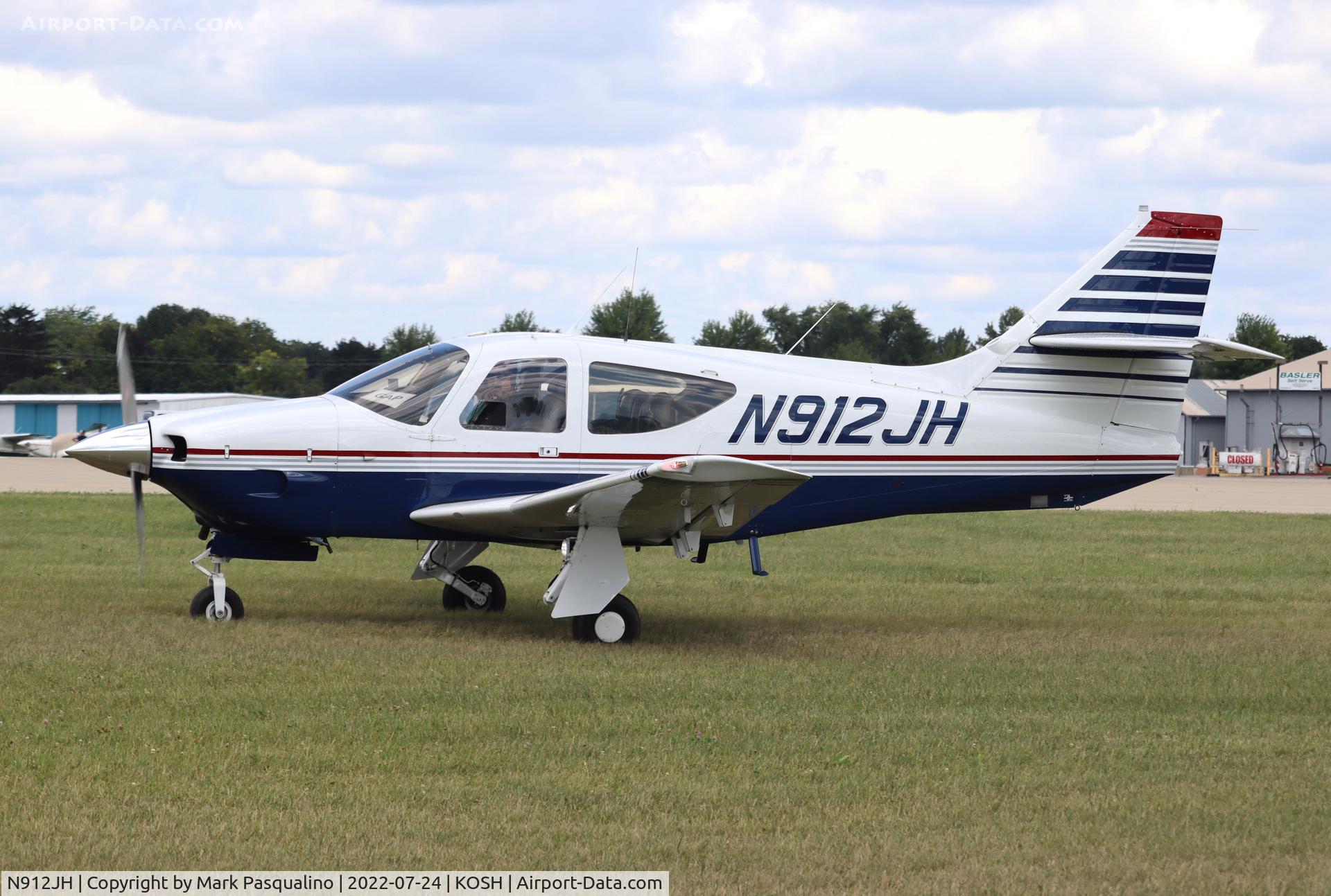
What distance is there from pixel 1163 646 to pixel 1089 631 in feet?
2.70

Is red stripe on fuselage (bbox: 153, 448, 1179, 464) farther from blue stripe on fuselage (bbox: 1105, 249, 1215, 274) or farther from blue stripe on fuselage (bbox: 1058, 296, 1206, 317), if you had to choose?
blue stripe on fuselage (bbox: 1105, 249, 1215, 274)

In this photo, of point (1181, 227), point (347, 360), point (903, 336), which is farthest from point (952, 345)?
point (1181, 227)

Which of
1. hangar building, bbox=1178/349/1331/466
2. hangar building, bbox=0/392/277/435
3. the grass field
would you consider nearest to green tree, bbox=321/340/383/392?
hangar building, bbox=0/392/277/435

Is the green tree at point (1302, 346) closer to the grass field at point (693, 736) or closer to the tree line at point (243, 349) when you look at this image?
the tree line at point (243, 349)

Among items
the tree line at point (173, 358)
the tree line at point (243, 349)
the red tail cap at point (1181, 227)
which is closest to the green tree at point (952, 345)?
the tree line at point (243, 349)

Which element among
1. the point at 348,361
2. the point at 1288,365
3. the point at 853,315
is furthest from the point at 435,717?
the point at 348,361

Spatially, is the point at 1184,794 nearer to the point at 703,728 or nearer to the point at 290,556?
the point at 703,728

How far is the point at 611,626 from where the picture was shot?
401 inches

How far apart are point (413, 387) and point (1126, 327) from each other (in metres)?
6.00

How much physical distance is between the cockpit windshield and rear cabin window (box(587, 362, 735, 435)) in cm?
110

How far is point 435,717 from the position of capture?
727cm

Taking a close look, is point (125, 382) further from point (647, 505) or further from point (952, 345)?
point (952, 345)

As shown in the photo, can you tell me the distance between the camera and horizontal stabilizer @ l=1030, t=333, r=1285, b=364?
11117mm

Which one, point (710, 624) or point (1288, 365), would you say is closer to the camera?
point (710, 624)
